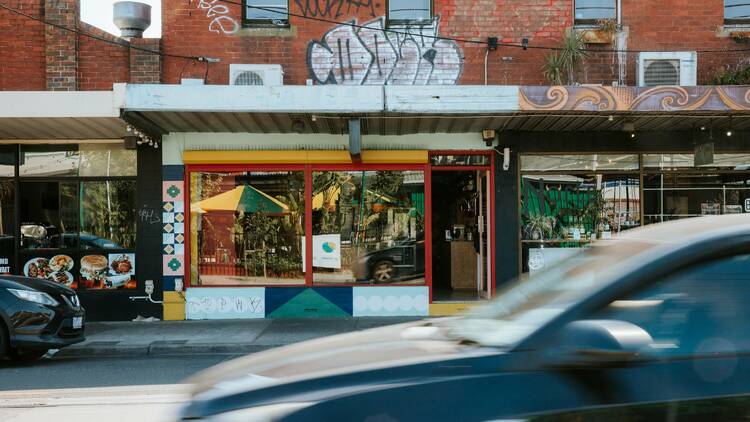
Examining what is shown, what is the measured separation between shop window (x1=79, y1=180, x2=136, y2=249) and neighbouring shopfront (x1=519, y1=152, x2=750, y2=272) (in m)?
7.26

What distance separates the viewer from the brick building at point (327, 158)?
37.6 ft

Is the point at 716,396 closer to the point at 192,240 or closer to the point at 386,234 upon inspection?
the point at 386,234

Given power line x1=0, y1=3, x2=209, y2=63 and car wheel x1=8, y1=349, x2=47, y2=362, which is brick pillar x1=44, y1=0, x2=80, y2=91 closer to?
power line x1=0, y1=3, x2=209, y2=63

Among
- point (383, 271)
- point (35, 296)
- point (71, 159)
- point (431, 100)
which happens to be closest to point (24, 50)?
point (71, 159)

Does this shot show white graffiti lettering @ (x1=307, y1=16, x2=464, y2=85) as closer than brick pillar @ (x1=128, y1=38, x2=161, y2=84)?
No

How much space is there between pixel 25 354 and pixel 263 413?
7913 millimetres

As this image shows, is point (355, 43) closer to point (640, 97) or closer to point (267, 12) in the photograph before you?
point (267, 12)

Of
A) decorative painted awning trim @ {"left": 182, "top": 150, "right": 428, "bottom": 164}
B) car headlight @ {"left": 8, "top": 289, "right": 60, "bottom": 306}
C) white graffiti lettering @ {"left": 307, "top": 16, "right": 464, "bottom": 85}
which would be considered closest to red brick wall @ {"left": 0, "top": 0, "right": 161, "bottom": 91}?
decorative painted awning trim @ {"left": 182, "top": 150, "right": 428, "bottom": 164}

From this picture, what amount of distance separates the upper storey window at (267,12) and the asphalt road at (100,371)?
20.3 ft

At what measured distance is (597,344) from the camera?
7.94 feet

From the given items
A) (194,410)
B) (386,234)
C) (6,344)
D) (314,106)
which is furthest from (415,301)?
(194,410)

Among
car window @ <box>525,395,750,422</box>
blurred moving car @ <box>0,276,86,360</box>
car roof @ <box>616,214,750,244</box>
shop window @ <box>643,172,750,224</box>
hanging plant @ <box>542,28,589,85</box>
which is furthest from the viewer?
shop window @ <box>643,172,750,224</box>

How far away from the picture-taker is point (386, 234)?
466 inches

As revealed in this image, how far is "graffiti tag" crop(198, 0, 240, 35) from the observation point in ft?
37.9
